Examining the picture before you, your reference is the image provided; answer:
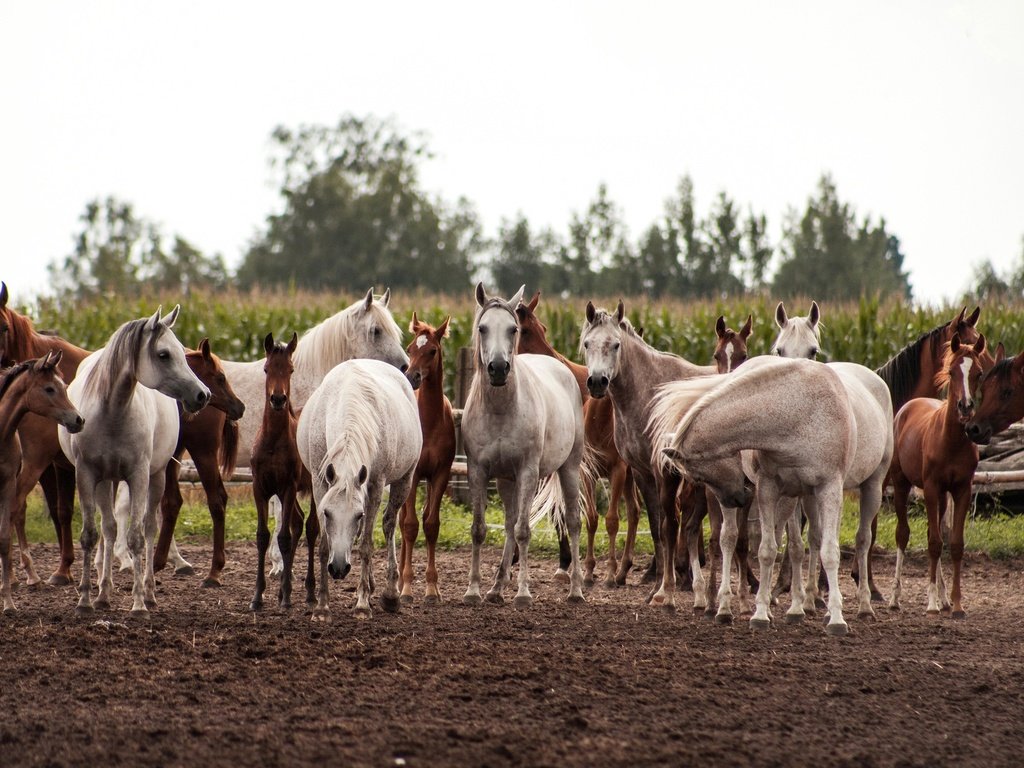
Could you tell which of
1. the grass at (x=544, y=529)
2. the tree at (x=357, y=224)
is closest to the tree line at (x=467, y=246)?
the tree at (x=357, y=224)

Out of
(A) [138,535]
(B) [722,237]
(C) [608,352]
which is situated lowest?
(A) [138,535]

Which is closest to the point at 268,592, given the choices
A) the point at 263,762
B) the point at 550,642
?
the point at 550,642

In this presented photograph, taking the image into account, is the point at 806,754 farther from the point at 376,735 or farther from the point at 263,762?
the point at 263,762

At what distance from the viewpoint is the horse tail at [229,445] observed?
9.84 meters

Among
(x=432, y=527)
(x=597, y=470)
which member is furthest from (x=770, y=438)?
(x=597, y=470)

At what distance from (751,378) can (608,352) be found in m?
1.83

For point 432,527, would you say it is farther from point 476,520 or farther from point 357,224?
point 357,224

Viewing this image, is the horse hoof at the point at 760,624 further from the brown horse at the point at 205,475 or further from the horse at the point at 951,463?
the brown horse at the point at 205,475

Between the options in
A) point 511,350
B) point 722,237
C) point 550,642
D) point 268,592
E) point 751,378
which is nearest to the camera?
point 550,642

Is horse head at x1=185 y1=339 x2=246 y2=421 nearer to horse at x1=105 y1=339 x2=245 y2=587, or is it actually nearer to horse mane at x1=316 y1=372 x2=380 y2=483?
horse at x1=105 y1=339 x2=245 y2=587

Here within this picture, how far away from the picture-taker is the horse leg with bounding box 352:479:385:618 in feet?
24.4

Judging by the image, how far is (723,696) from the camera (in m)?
5.34

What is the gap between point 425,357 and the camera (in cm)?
891

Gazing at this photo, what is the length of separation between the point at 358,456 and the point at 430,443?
7.06 ft
